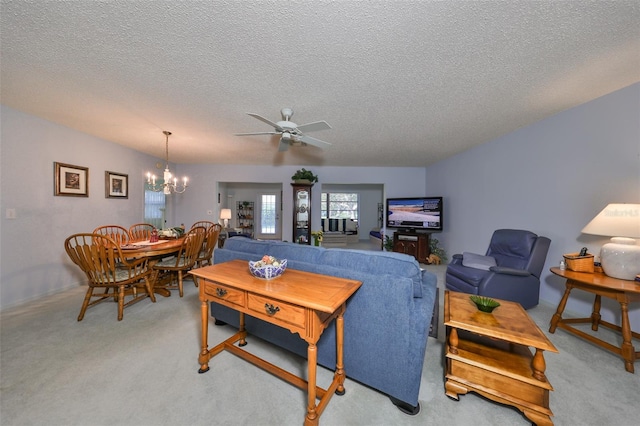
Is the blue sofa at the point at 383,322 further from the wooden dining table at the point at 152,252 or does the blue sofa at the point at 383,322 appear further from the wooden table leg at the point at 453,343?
the wooden dining table at the point at 152,252

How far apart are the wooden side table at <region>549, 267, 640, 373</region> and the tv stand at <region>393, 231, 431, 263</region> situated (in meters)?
2.58

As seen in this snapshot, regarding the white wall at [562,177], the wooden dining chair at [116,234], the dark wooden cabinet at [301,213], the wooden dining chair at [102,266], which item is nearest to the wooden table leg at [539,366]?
the white wall at [562,177]

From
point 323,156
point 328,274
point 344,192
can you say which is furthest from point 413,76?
point 344,192

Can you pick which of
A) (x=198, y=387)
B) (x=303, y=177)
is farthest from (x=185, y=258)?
(x=303, y=177)

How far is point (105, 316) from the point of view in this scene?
89.1 inches

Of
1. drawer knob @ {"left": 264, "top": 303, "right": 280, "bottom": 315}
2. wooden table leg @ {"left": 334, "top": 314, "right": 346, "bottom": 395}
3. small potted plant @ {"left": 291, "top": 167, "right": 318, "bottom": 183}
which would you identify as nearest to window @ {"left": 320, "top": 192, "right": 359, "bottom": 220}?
small potted plant @ {"left": 291, "top": 167, "right": 318, "bottom": 183}

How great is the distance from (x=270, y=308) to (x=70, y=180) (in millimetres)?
3842

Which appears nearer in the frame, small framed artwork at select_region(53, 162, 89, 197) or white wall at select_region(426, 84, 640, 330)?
white wall at select_region(426, 84, 640, 330)

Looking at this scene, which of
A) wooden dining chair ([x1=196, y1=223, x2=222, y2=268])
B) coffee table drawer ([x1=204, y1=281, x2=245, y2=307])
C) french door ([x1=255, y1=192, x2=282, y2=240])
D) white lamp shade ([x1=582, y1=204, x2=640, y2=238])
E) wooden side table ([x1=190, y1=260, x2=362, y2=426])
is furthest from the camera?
french door ([x1=255, y1=192, x2=282, y2=240])

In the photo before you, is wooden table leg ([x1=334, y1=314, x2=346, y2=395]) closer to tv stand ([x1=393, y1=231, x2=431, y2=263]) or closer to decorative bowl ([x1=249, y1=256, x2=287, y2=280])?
decorative bowl ([x1=249, y1=256, x2=287, y2=280])

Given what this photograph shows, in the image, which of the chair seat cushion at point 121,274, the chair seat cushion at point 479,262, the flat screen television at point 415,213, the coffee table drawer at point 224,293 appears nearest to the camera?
the coffee table drawer at point 224,293

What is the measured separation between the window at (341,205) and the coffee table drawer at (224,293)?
23.8 ft

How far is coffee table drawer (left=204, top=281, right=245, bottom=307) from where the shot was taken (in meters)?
1.32

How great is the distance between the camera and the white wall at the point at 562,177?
6.71 feet
